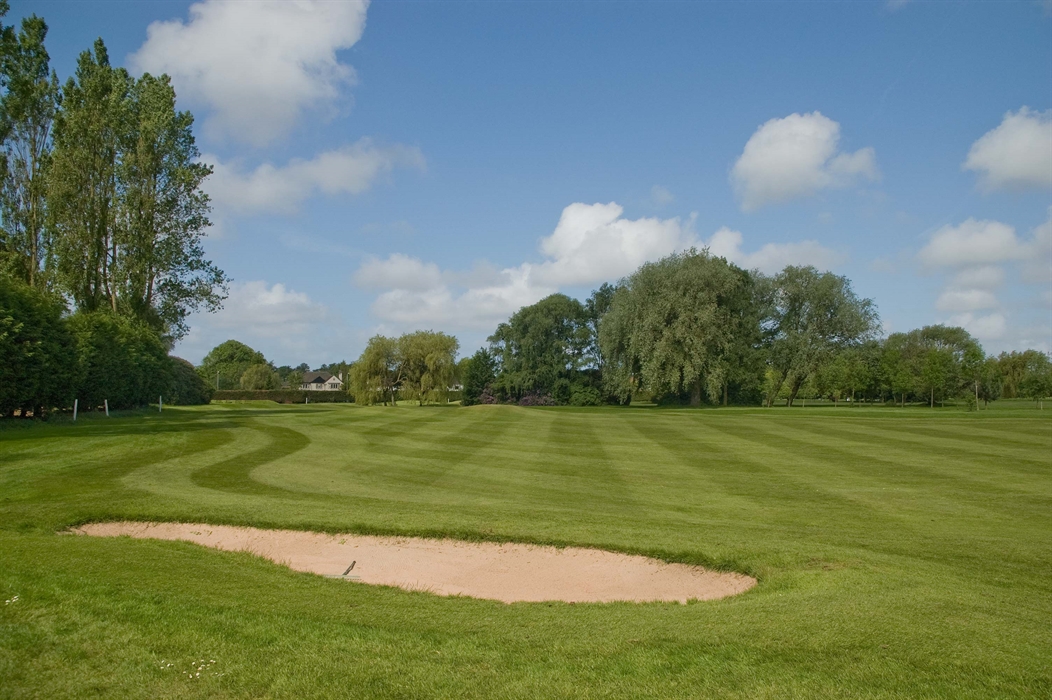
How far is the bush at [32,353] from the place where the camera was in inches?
981

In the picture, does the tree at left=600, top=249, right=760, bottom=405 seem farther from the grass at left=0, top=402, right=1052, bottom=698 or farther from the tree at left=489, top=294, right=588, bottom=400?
the grass at left=0, top=402, right=1052, bottom=698

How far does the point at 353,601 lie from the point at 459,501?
24.1 feet

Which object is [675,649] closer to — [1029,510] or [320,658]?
[320,658]

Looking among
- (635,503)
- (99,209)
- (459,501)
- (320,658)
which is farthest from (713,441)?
(99,209)

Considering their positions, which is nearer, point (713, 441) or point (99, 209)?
point (713, 441)

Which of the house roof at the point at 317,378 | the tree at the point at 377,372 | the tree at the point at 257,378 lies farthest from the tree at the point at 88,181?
the house roof at the point at 317,378

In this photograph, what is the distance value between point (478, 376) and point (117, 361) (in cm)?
5035

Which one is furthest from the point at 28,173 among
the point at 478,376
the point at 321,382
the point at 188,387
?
the point at 321,382

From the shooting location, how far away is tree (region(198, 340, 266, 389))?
13600 centimetres

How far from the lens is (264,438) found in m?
23.8

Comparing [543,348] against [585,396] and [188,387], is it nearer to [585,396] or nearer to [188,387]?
[585,396]

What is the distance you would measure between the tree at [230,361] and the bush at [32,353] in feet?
367

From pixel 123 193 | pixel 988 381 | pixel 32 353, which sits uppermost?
pixel 123 193

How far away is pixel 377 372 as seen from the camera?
71.6 m
